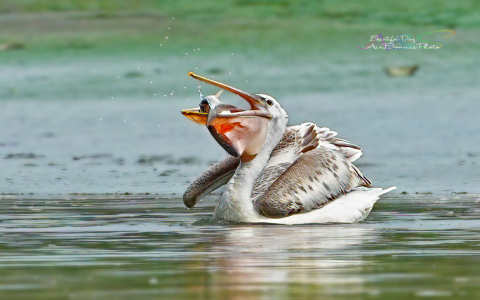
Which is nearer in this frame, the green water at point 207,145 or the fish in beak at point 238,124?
the green water at point 207,145

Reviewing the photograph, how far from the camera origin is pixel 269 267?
974 cm

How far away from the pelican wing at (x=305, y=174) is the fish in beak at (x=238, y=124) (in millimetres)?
287

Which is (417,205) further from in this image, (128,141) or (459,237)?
(128,141)

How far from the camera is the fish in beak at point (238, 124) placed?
1359cm

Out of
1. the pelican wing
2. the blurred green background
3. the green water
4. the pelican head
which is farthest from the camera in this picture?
the blurred green background

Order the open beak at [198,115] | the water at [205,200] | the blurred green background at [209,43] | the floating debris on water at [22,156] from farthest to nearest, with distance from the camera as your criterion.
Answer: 1. the blurred green background at [209,43]
2. the floating debris on water at [22,156]
3. the open beak at [198,115]
4. the water at [205,200]

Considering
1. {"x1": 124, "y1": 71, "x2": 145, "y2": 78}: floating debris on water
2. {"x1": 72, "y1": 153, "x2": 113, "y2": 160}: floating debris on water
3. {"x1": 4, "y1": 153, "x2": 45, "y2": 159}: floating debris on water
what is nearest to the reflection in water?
{"x1": 72, "y1": 153, "x2": 113, "y2": 160}: floating debris on water

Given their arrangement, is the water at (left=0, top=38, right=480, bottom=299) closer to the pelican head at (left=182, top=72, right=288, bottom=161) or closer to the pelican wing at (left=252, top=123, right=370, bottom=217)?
the pelican wing at (left=252, top=123, right=370, bottom=217)

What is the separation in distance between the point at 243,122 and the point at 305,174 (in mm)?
753

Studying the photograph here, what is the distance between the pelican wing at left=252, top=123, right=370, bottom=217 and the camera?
43.8ft

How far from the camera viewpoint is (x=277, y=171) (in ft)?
46.1

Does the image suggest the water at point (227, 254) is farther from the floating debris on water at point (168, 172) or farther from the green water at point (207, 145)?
the floating debris on water at point (168, 172)

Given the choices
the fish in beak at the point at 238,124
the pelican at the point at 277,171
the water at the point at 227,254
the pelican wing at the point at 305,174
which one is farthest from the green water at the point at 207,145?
the fish in beak at the point at 238,124

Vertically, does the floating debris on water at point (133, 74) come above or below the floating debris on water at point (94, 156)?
below
